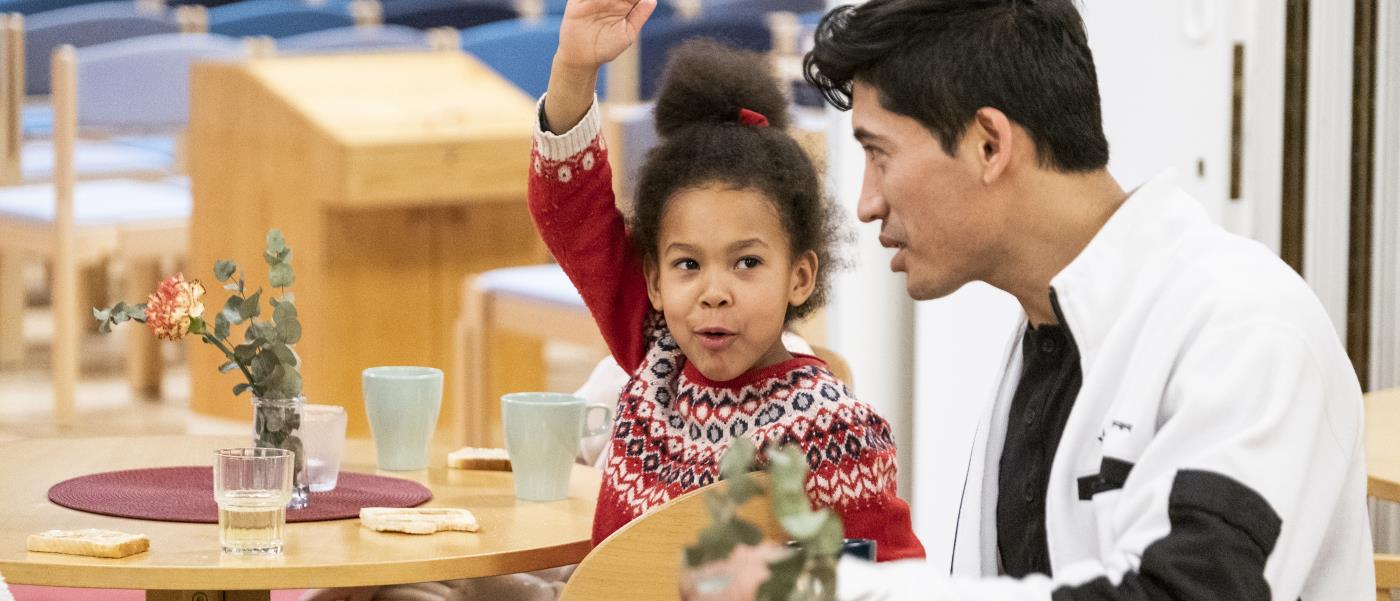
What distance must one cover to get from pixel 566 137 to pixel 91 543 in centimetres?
61

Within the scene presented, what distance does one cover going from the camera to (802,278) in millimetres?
1899

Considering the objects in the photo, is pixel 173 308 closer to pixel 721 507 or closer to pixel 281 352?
pixel 281 352

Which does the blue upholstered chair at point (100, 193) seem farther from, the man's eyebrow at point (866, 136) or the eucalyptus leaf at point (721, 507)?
the eucalyptus leaf at point (721, 507)

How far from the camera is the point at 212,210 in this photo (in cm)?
497

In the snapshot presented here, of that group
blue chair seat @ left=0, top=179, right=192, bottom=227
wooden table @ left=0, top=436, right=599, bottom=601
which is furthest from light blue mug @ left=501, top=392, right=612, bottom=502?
blue chair seat @ left=0, top=179, right=192, bottom=227

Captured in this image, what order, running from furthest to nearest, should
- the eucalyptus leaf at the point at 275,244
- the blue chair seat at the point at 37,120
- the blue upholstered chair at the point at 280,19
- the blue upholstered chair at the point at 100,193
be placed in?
the blue upholstered chair at the point at 280,19 < the blue chair seat at the point at 37,120 < the blue upholstered chair at the point at 100,193 < the eucalyptus leaf at the point at 275,244

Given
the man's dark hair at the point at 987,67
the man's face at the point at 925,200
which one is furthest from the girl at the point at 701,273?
the man's dark hair at the point at 987,67

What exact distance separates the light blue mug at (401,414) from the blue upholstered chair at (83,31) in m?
4.06

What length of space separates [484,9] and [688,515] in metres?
6.02

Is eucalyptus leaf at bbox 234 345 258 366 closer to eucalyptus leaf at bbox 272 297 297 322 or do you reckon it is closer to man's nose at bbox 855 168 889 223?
eucalyptus leaf at bbox 272 297 297 322

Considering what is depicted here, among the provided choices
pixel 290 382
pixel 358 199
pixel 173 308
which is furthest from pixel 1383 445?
pixel 358 199

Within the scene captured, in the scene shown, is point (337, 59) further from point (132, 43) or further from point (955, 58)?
point (955, 58)

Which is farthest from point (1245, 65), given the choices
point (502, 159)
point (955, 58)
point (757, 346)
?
point (502, 159)

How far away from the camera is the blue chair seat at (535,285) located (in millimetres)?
3887
